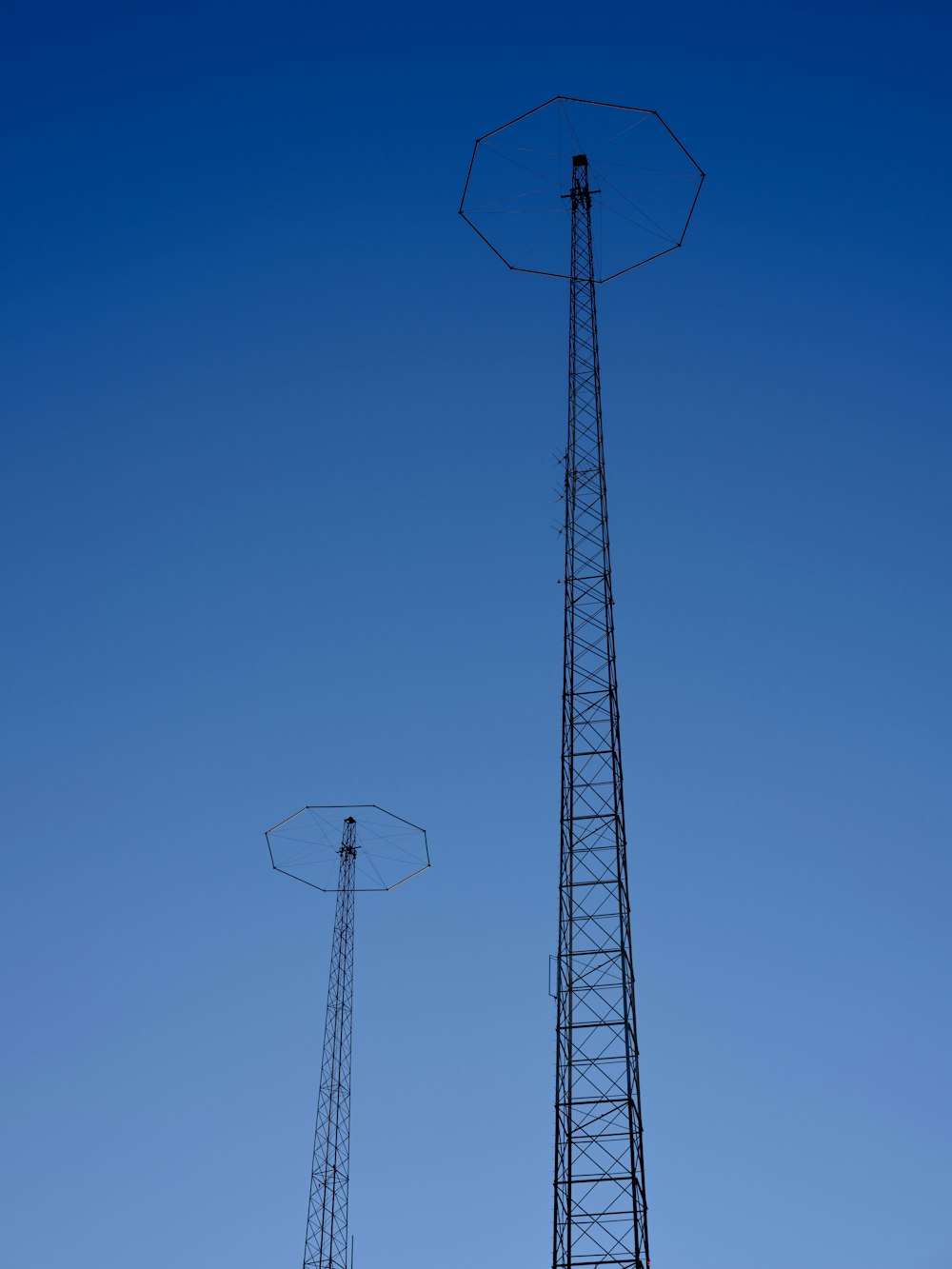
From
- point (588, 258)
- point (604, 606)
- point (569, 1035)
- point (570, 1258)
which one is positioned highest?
point (588, 258)

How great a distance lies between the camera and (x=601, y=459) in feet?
186

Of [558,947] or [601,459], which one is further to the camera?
[601,459]

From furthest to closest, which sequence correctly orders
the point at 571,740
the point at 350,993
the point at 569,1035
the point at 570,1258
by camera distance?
the point at 350,993 < the point at 571,740 < the point at 569,1035 < the point at 570,1258

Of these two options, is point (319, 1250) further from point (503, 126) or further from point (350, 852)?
point (503, 126)

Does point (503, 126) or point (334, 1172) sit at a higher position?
point (503, 126)

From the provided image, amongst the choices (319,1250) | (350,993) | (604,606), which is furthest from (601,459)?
(319,1250)

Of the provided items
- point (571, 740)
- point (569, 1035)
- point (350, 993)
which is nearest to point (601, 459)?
point (571, 740)

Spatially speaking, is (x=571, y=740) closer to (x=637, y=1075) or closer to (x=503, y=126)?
(x=637, y=1075)

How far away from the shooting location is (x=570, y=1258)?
42.8 metres

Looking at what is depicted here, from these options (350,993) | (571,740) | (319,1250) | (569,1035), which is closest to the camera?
(569,1035)

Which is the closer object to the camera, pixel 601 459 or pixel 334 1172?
pixel 601 459

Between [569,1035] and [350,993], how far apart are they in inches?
1275

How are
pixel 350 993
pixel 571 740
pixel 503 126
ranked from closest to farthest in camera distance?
pixel 571 740, pixel 503 126, pixel 350 993

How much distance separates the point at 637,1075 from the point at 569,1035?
2849 millimetres
